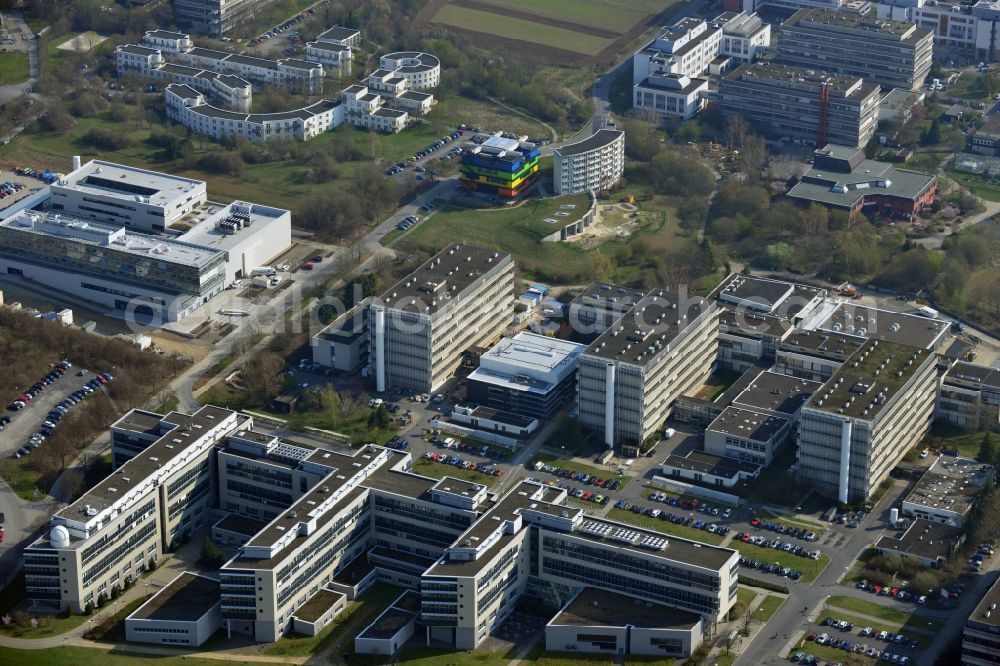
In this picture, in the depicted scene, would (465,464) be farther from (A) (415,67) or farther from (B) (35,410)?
(A) (415,67)

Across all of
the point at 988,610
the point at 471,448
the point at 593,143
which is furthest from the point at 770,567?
the point at 593,143

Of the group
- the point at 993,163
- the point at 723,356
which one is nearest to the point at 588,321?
the point at 723,356

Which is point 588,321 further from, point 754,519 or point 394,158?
point 394,158

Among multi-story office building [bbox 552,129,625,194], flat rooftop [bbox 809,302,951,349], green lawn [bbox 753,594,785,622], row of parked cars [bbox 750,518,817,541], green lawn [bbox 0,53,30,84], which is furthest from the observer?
green lawn [bbox 0,53,30,84]

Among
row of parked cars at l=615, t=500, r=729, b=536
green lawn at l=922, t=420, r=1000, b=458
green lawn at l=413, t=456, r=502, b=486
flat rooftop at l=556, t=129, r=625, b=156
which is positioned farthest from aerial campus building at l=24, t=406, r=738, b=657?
flat rooftop at l=556, t=129, r=625, b=156

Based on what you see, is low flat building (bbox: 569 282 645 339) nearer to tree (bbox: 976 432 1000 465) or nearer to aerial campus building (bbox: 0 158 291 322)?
aerial campus building (bbox: 0 158 291 322)

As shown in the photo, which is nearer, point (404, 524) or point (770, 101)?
point (404, 524)
